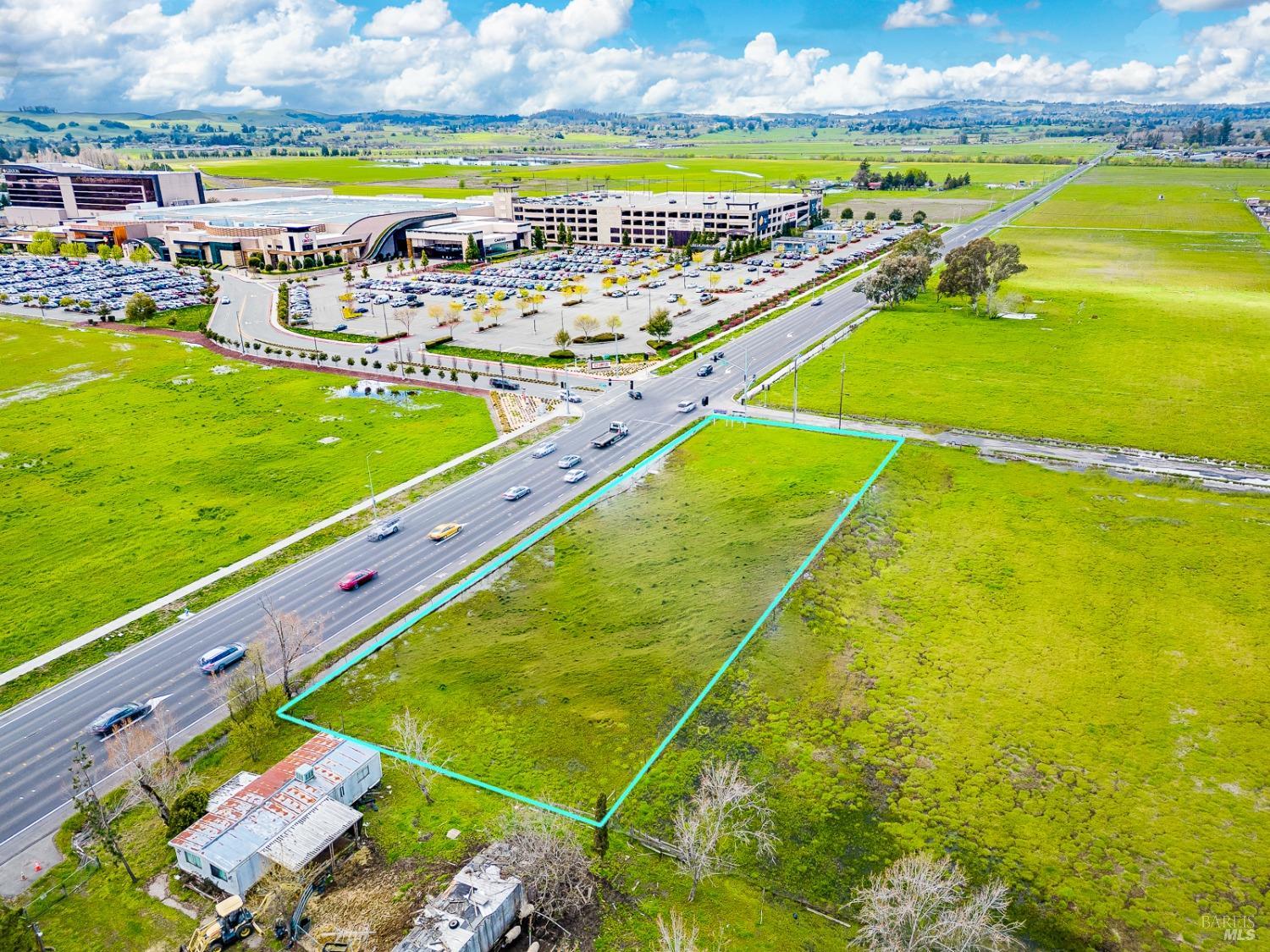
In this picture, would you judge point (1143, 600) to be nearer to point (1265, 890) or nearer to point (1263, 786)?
point (1263, 786)

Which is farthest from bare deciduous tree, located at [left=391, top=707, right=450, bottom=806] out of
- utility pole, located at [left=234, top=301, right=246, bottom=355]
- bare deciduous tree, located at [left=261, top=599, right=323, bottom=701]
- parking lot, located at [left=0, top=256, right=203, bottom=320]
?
parking lot, located at [left=0, top=256, right=203, bottom=320]

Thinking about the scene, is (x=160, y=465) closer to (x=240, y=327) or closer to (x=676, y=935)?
(x=240, y=327)

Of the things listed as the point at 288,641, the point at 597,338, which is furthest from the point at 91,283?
the point at 288,641

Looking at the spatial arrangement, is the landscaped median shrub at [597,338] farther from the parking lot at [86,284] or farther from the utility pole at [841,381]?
the parking lot at [86,284]

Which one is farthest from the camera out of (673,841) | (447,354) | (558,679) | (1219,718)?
(447,354)

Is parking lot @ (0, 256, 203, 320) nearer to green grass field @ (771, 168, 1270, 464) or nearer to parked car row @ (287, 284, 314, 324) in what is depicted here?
parked car row @ (287, 284, 314, 324)

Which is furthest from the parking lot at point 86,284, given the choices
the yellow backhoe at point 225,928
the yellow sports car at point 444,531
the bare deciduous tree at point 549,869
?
the bare deciduous tree at point 549,869

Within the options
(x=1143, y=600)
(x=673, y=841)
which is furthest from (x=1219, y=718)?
(x=673, y=841)
